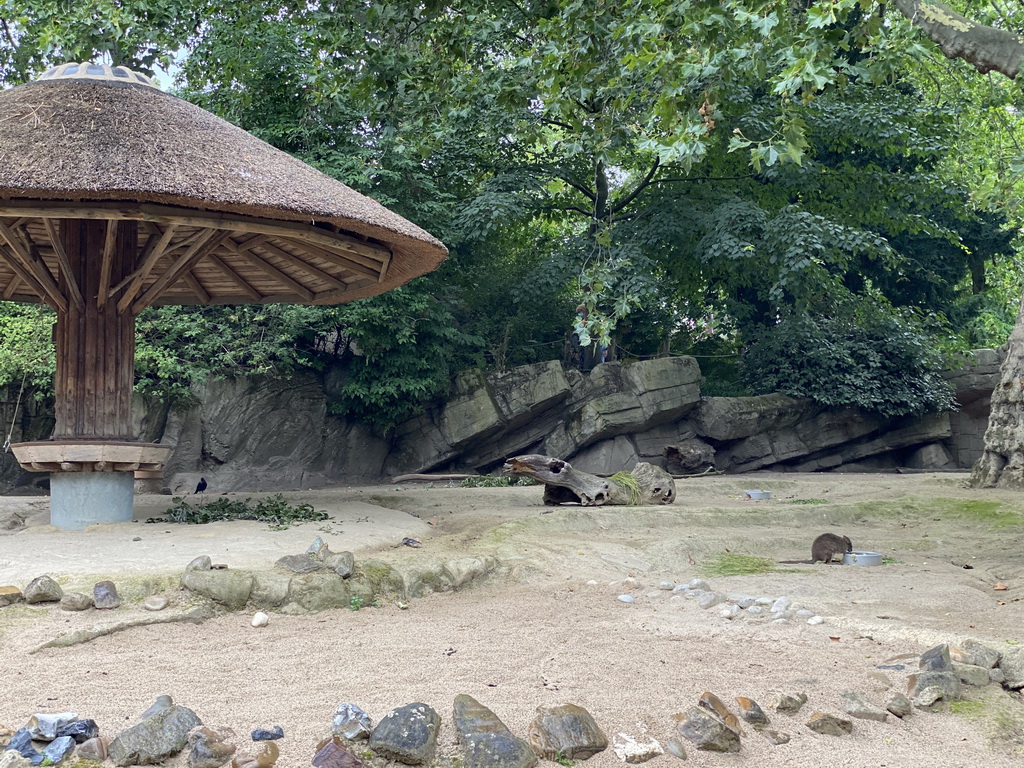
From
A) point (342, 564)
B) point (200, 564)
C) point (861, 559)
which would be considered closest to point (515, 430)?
point (861, 559)

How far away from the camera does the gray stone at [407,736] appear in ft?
10.4

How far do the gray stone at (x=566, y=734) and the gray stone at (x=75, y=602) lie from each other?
2.94m

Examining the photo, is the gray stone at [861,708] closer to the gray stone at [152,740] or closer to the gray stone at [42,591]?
the gray stone at [152,740]

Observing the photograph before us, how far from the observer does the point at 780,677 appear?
4055 mm

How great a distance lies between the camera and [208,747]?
3100 millimetres

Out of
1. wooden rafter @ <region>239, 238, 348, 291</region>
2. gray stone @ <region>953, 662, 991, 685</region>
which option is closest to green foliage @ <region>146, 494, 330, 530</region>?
wooden rafter @ <region>239, 238, 348, 291</region>

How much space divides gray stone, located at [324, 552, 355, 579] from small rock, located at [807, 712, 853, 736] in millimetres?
3123

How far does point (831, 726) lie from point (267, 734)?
2.18 metres

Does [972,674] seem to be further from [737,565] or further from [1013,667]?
[737,565]

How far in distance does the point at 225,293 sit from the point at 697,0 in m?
7.76

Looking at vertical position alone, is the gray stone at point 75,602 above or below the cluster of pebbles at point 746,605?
above

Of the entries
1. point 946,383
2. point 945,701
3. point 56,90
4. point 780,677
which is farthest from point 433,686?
point 946,383

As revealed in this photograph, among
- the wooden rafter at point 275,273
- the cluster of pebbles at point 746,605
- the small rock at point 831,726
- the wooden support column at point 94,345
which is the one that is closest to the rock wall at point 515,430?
the wooden rafter at point 275,273

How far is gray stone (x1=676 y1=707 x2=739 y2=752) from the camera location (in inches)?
132
